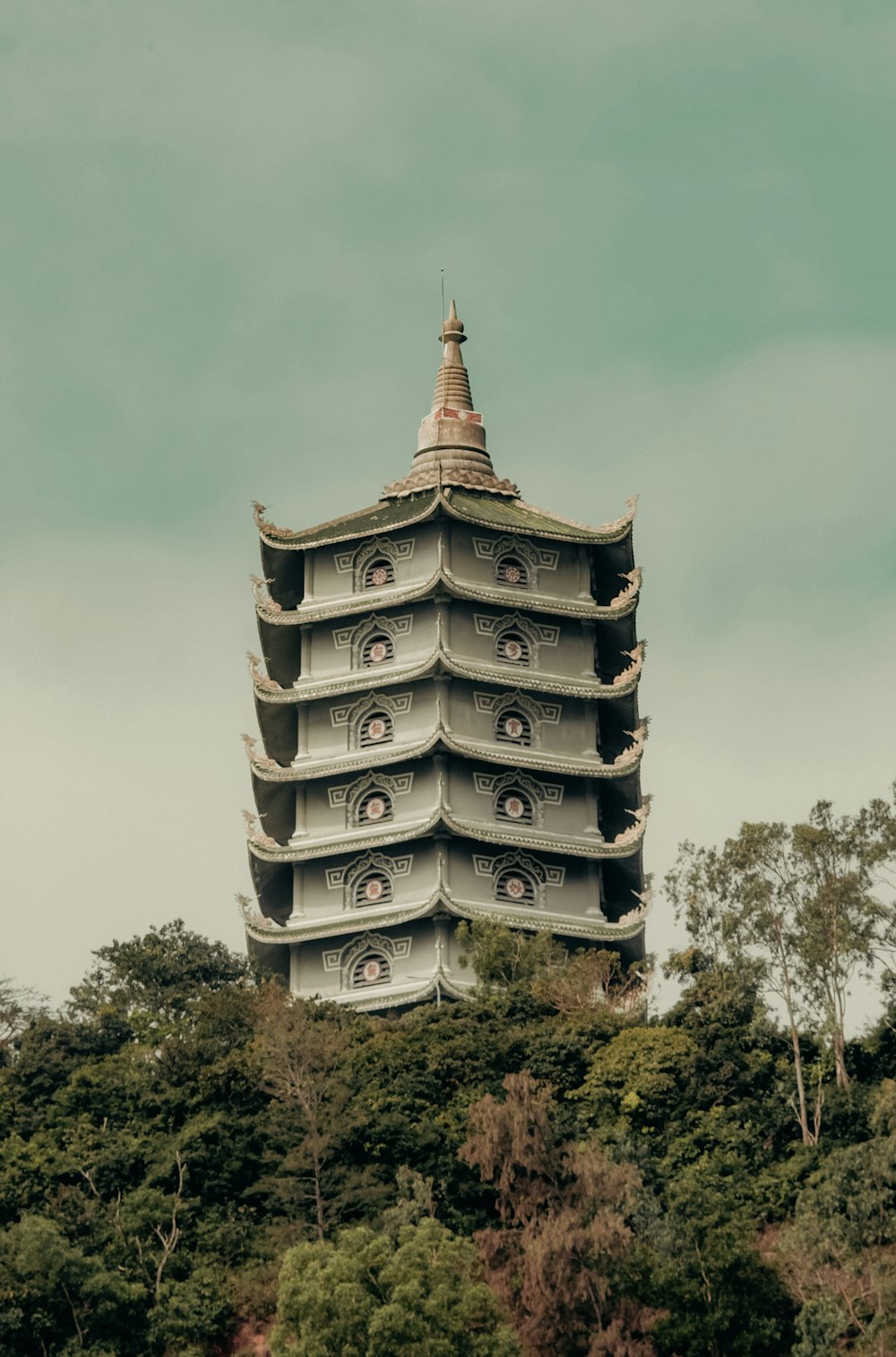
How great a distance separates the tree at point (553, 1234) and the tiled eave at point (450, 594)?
1687 cm

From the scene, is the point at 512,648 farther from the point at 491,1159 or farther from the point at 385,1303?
the point at 385,1303

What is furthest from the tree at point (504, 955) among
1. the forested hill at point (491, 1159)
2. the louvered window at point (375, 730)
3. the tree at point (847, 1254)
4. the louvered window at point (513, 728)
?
the tree at point (847, 1254)

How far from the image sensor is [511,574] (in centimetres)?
6506

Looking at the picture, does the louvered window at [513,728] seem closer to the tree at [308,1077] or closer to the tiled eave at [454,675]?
the tiled eave at [454,675]

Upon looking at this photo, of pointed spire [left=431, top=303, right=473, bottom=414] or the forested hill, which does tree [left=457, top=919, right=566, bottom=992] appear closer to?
the forested hill

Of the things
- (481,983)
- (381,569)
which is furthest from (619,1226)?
(381,569)

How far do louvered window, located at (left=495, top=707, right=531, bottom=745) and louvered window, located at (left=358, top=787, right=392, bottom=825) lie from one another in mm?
2695

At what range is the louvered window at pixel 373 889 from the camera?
202ft

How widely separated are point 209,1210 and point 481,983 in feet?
31.8

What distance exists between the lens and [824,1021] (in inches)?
2021

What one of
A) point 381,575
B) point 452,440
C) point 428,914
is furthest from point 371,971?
point 452,440

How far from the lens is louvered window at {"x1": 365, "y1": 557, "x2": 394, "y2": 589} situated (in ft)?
214

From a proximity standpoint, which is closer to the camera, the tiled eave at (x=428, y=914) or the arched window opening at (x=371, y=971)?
the tiled eave at (x=428, y=914)

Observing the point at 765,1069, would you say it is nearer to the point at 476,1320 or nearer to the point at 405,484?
the point at 476,1320
